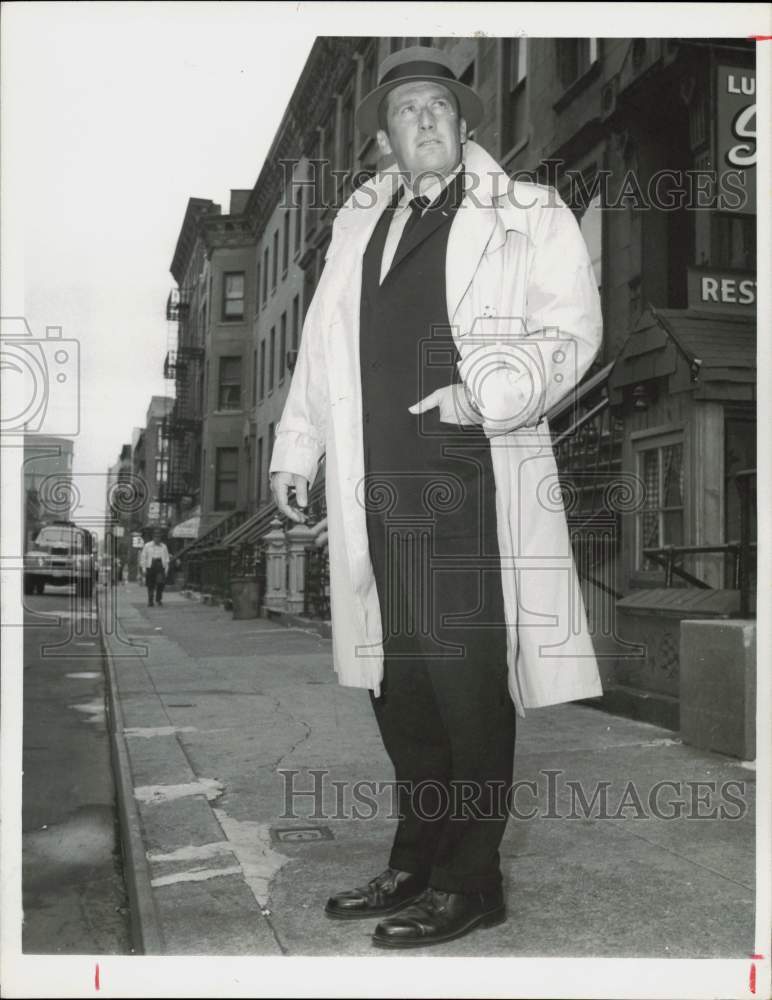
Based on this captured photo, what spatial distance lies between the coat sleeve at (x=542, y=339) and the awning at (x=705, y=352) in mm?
3871

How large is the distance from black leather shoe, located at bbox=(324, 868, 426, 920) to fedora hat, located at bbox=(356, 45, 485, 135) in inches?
84.7

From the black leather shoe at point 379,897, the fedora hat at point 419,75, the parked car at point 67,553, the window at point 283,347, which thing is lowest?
the black leather shoe at point 379,897

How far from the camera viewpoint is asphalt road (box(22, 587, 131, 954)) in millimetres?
3158

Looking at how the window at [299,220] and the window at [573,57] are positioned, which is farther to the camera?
the window at [573,57]

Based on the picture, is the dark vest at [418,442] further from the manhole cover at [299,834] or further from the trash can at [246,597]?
Result: the trash can at [246,597]

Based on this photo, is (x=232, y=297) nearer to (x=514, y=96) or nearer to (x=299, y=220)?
(x=299, y=220)

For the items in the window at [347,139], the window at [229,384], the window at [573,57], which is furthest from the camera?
the window at [573,57]

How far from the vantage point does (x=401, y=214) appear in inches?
113

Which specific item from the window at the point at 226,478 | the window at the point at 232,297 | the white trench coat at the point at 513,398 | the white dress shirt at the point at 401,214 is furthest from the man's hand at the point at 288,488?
the window at the point at 232,297

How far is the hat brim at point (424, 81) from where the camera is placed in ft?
8.91

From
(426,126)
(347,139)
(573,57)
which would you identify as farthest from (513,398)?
(573,57)

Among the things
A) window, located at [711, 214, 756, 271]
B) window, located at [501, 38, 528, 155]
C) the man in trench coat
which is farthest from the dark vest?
window, located at [501, 38, 528, 155]

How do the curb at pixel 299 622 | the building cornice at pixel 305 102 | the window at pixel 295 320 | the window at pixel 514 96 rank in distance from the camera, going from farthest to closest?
the curb at pixel 299 622, the window at pixel 514 96, the window at pixel 295 320, the building cornice at pixel 305 102

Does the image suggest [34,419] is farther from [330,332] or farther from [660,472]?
[660,472]
